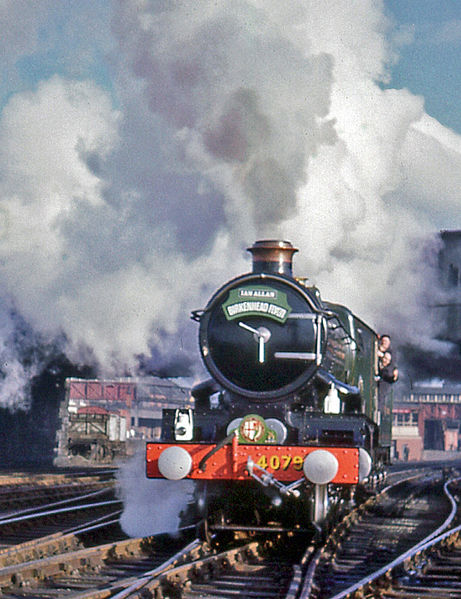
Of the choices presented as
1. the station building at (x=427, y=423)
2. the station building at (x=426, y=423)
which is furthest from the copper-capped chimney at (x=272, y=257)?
the station building at (x=426, y=423)

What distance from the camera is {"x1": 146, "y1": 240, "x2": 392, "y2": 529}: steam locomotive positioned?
363 inches

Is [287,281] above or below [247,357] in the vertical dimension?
above

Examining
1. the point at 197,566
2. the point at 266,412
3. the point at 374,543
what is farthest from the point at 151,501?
the point at 197,566

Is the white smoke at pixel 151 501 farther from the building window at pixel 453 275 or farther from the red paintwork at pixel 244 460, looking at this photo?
the building window at pixel 453 275

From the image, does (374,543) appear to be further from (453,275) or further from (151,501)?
(453,275)

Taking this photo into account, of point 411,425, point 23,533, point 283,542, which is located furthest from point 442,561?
point 411,425

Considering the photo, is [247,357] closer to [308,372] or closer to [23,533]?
[308,372]

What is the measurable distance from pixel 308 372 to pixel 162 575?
3235mm

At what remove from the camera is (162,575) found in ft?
23.6

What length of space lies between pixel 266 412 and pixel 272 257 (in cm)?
178

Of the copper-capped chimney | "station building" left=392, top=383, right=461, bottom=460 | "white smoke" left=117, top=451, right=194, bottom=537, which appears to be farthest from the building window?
"station building" left=392, top=383, right=461, bottom=460

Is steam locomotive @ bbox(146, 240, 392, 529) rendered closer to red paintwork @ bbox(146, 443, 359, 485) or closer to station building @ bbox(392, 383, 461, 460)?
red paintwork @ bbox(146, 443, 359, 485)

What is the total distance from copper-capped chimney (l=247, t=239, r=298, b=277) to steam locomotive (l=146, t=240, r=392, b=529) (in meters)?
0.01

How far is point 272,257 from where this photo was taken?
10508mm
